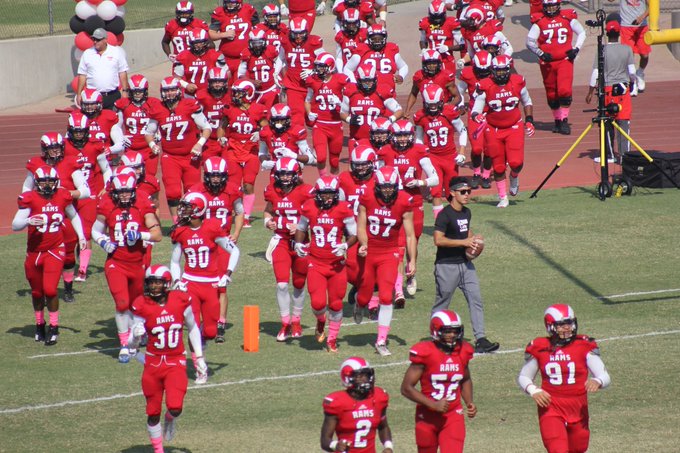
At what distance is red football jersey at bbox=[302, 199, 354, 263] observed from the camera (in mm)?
13477

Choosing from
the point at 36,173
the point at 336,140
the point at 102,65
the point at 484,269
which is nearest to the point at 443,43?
the point at 336,140

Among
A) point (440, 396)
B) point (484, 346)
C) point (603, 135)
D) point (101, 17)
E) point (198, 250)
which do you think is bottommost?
point (484, 346)

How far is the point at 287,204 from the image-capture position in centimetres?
1441

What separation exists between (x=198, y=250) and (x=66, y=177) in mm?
3763

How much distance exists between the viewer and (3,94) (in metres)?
29.2

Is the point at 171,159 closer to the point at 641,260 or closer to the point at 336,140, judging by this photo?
the point at 336,140

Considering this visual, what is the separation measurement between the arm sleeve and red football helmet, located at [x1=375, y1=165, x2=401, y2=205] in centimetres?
421

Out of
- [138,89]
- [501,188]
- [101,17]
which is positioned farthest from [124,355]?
[101,17]

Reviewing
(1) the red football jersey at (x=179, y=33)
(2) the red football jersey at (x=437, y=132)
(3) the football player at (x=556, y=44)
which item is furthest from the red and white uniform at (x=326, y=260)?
(3) the football player at (x=556, y=44)

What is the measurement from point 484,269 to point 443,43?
27.2 ft

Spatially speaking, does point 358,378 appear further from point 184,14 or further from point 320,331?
point 184,14

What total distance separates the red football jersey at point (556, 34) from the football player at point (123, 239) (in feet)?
42.1

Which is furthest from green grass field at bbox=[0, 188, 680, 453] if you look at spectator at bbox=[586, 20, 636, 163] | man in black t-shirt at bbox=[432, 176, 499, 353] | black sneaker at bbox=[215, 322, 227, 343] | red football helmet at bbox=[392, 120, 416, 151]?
spectator at bbox=[586, 20, 636, 163]

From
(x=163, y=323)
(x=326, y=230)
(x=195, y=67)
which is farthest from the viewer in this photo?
(x=195, y=67)
